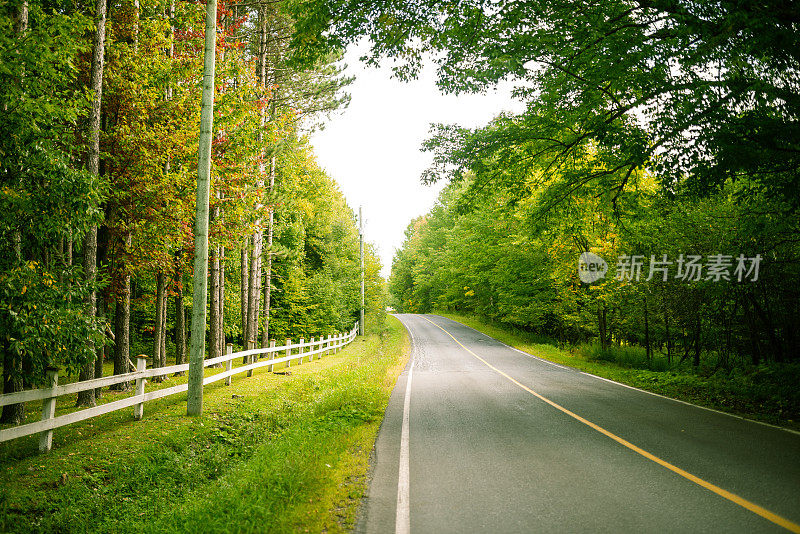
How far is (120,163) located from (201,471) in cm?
727

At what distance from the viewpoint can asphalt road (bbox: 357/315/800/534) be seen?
13.7 ft

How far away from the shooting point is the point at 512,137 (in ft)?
35.1

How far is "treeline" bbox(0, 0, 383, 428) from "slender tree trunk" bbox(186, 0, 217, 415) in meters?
1.54

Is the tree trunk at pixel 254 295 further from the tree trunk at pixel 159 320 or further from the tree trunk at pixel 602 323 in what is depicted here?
the tree trunk at pixel 602 323

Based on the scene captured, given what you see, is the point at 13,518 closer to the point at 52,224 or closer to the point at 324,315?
the point at 52,224

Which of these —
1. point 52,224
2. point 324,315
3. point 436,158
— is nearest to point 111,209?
point 52,224

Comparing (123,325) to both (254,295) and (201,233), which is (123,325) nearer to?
(201,233)

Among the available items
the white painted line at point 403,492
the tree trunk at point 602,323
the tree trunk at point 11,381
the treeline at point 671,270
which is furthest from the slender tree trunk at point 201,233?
the tree trunk at point 602,323

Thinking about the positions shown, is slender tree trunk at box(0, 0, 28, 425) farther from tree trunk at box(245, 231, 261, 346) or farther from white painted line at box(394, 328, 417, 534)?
tree trunk at box(245, 231, 261, 346)

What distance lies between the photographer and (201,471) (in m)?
6.46

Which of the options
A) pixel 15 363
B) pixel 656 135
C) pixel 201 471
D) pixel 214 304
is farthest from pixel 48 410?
pixel 656 135

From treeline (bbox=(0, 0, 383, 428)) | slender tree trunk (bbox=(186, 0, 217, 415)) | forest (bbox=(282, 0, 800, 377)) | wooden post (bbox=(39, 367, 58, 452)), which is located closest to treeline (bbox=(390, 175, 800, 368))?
forest (bbox=(282, 0, 800, 377))

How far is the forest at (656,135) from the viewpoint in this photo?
7.58 meters

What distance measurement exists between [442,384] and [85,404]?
8.70 m
